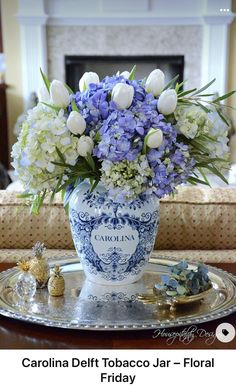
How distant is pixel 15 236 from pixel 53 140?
703mm

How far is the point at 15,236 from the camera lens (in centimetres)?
170

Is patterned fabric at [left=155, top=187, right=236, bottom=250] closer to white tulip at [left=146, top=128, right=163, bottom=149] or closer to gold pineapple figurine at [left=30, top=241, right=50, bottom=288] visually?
gold pineapple figurine at [left=30, top=241, right=50, bottom=288]

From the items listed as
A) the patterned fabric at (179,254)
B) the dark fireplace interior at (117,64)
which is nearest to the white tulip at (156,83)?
the patterned fabric at (179,254)

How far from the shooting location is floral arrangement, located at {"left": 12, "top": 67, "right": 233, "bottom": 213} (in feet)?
3.46

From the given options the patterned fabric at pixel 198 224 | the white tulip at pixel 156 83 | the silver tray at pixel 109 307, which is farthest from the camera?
the patterned fabric at pixel 198 224

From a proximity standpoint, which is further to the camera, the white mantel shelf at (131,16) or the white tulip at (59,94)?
the white mantel shelf at (131,16)

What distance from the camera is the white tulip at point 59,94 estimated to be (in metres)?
1.10

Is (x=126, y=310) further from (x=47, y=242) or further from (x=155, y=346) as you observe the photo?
(x=47, y=242)

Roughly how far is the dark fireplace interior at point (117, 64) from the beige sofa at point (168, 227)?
3.88m

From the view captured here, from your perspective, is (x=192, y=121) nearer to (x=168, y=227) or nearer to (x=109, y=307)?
(x=109, y=307)

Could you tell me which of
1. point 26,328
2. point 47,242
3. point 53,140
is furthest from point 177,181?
point 47,242

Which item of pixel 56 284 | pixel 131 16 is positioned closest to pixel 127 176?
pixel 56 284

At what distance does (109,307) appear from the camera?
3.64ft

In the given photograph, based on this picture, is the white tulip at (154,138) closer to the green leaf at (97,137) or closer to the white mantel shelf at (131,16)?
the green leaf at (97,137)
